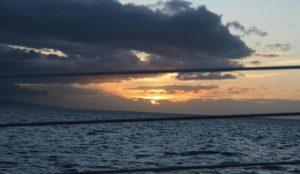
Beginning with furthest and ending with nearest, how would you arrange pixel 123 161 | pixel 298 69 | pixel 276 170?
pixel 123 161 → pixel 276 170 → pixel 298 69

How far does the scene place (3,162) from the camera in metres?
25.4

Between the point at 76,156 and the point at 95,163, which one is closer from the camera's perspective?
the point at 95,163

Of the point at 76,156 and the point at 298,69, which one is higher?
the point at 298,69

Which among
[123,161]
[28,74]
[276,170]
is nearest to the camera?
[28,74]

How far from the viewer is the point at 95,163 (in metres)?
26.8

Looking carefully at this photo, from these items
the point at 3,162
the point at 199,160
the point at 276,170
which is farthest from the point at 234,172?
the point at 3,162

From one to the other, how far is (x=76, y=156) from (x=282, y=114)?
27.9 m

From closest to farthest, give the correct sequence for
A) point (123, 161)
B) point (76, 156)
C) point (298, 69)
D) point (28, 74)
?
point (28, 74), point (298, 69), point (123, 161), point (76, 156)

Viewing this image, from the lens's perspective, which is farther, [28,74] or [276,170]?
[276,170]

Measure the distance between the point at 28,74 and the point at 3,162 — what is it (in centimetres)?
2406

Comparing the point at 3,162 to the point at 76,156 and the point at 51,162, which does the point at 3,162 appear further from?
the point at 76,156

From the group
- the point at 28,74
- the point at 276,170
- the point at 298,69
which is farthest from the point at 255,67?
the point at 276,170

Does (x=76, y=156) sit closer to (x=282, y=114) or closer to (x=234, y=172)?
(x=234, y=172)

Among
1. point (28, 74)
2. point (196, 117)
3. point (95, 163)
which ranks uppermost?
point (28, 74)
